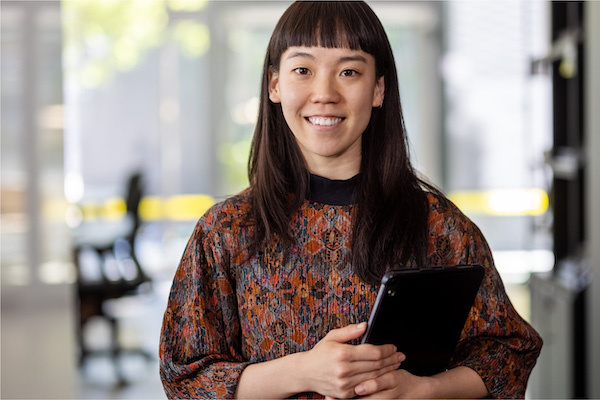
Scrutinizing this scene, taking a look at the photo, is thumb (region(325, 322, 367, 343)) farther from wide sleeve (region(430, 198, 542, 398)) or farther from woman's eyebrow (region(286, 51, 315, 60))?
woman's eyebrow (region(286, 51, 315, 60))

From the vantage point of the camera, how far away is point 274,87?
1.23 m

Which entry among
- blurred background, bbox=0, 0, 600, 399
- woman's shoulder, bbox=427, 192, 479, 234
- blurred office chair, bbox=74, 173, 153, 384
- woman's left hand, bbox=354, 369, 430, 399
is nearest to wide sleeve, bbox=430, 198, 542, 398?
woman's shoulder, bbox=427, 192, 479, 234

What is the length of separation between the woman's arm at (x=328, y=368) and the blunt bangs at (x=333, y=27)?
1.52 ft

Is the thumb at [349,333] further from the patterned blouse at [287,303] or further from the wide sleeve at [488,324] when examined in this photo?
the wide sleeve at [488,324]

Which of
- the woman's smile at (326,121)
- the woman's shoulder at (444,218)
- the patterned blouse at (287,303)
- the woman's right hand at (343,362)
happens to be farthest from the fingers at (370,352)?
the woman's smile at (326,121)

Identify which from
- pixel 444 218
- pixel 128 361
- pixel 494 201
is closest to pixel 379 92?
pixel 444 218

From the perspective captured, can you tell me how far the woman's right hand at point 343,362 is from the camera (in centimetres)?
102

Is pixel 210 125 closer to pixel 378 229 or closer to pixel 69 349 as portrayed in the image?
pixel 69 349

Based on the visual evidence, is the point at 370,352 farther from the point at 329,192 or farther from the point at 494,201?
the point at 494,201

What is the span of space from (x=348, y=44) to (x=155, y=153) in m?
5.98

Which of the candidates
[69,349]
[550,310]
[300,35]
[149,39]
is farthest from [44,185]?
[149,39]

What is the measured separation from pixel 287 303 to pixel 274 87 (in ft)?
1.25

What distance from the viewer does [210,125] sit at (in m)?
6.64

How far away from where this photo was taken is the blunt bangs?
44.9 inches
